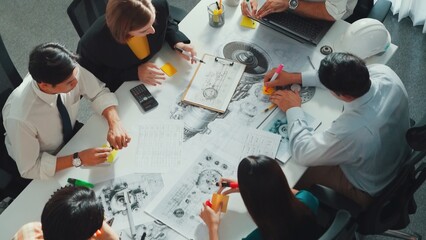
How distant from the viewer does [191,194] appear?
1.65 metres

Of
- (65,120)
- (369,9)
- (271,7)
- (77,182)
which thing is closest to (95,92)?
(65,120)

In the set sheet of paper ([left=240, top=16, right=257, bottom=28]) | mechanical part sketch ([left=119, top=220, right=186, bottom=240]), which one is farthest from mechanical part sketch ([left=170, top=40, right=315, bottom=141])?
mechanical part sketch ([left=119, top=220, right=186, bottom=240])

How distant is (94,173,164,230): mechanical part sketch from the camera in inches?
63.7

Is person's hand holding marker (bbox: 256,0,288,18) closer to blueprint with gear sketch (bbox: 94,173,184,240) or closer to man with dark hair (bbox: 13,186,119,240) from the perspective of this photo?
blueprint with gear sketch (bbox: 94,173,184,240)

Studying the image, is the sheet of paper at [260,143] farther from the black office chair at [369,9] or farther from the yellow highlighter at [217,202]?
the black office chair at [369,9]

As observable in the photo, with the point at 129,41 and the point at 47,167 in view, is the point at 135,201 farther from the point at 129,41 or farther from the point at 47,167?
the point at 129,41

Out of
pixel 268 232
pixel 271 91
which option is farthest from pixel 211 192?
pixel 271 91

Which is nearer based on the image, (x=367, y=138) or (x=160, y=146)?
(x=367, y=138)

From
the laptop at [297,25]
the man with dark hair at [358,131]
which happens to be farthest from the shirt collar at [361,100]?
the laptop at [297,25]

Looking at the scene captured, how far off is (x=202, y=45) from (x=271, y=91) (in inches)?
17.3

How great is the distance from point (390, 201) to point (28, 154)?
143cm

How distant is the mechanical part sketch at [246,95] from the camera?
184 centimetres

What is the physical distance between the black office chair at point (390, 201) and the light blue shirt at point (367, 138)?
0.08 meters

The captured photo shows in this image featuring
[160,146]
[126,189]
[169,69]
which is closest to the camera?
[126,189]
